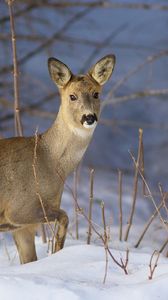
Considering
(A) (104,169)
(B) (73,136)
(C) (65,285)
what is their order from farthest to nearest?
(A) (104,169) → (B) (73,136) → (C) (65,285)

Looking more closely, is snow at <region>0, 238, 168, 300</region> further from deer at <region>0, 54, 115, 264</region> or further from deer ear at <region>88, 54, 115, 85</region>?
deer ear at <region>88, 54, 115, 85</region>

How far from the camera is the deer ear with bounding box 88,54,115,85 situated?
5527 mm

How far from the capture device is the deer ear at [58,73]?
5426 millimetres

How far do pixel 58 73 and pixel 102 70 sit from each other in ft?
1.01

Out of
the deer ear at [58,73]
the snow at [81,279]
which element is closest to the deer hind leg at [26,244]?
the snow at [81,279]

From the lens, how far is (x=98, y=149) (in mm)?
14164

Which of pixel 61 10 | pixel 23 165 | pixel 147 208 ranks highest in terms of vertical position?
pixel 61 10

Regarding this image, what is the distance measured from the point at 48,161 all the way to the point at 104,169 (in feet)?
25.2

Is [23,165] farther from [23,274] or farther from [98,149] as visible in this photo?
[98,149]

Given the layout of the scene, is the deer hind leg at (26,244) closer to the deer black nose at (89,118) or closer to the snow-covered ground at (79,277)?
the snow-covered ground at (79,277)

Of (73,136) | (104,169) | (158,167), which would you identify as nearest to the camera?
(73,136)

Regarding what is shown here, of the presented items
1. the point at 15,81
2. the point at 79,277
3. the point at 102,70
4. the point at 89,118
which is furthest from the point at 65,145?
the point at 79,277

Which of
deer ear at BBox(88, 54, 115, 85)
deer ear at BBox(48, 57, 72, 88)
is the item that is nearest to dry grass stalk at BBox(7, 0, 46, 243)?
deer ear at BBox(48, 57, 72, 88)

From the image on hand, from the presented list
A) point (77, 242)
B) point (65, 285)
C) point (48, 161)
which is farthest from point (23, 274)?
point (77, 242)
